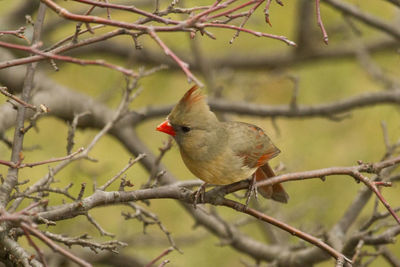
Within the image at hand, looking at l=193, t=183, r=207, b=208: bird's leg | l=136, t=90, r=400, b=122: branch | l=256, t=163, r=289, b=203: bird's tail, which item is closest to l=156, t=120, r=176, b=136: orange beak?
l=193, t=183, r=207, b=208: bird's leg

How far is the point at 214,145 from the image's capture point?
3.34 meters

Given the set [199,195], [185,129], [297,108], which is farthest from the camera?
[297,108]

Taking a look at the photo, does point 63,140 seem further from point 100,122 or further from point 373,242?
point 373,242

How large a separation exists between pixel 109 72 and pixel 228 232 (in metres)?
3.48

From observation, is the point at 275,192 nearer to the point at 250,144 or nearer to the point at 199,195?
the point at 250,144

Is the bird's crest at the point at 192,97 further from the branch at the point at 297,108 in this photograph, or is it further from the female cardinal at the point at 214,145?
the branch at the point at 297,108

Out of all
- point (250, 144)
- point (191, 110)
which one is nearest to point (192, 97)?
point (191, 110)

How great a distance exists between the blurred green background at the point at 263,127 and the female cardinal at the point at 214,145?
1742 mm

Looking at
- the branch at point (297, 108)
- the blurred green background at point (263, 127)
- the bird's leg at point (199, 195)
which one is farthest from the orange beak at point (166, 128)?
the blurred green background at point (263, 127)

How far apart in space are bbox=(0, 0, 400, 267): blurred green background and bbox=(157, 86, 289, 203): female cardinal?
174 centimetres

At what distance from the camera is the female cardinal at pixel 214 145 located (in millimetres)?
3123

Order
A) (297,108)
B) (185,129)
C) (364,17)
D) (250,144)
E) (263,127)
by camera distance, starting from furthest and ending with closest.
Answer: (263,127) → (297,108) → (364,17) → (250,144) → (185,129)

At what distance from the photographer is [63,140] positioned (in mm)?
6336

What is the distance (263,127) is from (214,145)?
3.69m
